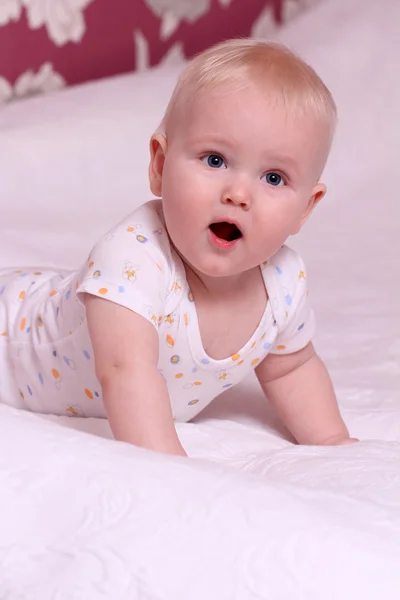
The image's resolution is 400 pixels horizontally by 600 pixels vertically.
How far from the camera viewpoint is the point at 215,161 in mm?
994

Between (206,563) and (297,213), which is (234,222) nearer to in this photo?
(297,213)

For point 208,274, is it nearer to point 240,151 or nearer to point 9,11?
point 240,151

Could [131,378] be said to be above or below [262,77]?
below

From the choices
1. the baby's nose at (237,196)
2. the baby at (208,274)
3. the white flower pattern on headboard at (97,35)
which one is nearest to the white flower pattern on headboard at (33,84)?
the white flower pattern on headboard at (97,35)

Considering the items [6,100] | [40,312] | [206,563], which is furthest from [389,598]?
[6,100]

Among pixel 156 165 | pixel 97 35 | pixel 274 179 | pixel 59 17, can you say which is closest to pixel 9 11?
pixel 59 17

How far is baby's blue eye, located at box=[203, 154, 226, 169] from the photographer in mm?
992

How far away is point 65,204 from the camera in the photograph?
1.88 meters

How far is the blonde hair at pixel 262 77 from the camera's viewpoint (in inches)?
38.9

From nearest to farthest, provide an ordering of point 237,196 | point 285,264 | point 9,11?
1. point 237,196
2. point 285,264
3. point 9,11

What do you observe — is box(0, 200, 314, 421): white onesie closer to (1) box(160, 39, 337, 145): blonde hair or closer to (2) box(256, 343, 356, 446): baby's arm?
(2) box(256, 343, 356, 446): baby's arm

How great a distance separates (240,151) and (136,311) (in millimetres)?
197

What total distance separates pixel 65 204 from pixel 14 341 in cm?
68

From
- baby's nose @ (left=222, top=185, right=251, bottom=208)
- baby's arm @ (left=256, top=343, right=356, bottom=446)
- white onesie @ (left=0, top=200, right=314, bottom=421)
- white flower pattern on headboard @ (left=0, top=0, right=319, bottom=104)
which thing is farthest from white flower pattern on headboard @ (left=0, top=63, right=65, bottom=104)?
baby's nose @ (left=222, top=185, right=251, bottom=208)
